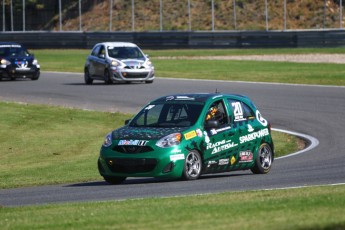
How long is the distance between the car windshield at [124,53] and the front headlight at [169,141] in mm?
23156

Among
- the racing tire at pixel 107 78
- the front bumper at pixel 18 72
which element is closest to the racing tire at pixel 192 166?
the racing tire at pixel 107 78

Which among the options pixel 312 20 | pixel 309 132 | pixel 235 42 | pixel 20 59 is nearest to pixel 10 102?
pixel 20 59

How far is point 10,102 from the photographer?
31.6m

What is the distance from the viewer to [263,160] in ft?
53.7

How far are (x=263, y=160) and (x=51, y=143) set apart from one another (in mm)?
7324

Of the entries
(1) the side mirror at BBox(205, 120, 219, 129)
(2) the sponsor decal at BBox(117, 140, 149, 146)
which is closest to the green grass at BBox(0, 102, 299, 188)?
(2) the sponsor decal at BBox(117, 140, 149, 146)

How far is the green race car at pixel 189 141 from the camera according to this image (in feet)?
48.8

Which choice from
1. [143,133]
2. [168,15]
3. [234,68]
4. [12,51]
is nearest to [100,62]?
[12,51]

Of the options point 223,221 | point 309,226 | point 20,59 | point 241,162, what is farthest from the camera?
point 20,59

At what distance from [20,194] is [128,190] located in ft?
5.22

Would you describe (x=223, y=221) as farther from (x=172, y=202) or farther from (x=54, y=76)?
(x=54, y=76)

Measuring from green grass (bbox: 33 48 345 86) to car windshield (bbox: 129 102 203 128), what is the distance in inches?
782

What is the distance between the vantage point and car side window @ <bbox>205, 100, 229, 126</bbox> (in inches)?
620

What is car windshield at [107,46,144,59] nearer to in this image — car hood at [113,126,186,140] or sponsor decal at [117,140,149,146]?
car hood at [113,126,186,140]
